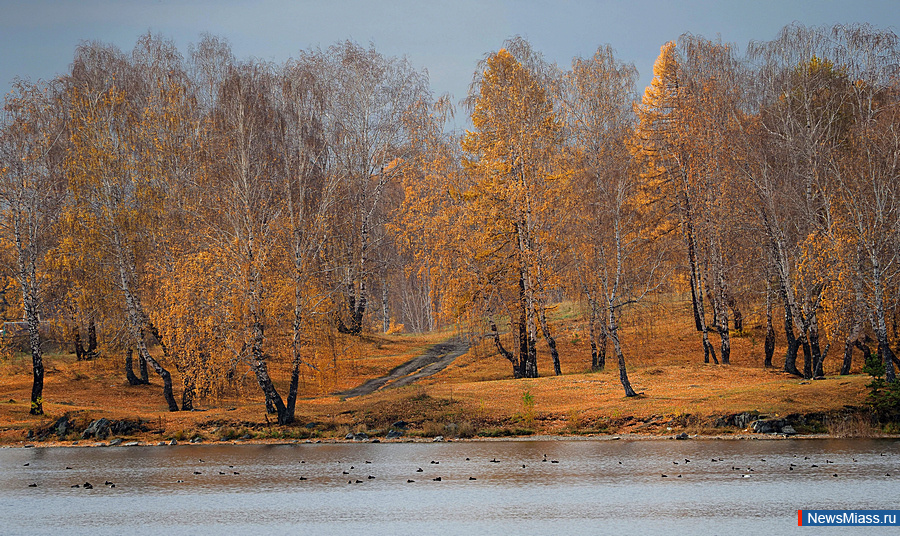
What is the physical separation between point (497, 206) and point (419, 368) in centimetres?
1462

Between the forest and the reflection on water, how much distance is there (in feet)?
25.9

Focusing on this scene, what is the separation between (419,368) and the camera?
2069 inches

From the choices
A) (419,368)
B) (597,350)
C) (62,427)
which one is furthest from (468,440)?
(419,368)

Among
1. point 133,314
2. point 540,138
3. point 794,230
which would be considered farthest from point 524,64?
point 133,314

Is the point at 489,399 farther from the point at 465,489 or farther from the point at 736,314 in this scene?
the point at 736,314

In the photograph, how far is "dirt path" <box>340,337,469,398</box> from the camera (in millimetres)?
46312

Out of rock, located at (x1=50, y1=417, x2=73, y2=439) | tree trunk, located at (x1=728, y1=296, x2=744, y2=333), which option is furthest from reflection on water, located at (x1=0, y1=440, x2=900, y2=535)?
tree trunk, located at (x1=728, y1=296, x2=744, y2=333)

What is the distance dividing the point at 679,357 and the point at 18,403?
123 ft

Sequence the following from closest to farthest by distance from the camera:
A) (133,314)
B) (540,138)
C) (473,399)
Answer: 1. (473,399)
2. (133,314)
3. (540,138)

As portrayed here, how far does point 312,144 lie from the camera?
4003 cm

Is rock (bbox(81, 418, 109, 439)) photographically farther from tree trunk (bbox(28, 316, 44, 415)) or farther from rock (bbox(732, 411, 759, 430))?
rock (bbox(732, 411, 759, 430))

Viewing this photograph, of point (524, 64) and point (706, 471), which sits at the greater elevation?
point (524, 64)

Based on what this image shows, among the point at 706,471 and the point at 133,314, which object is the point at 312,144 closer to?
the point at 133,314

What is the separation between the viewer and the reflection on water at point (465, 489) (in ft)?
49.4
